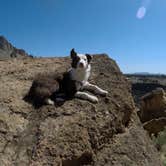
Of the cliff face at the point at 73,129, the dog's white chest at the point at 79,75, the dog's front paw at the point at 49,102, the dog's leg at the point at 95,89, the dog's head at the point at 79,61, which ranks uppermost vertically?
the dog's head at the point at 79,61

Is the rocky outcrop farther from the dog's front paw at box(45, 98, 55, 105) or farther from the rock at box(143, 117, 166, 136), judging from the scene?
the dog's front paw at box(45, 98, 55, 105)

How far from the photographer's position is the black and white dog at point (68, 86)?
23.5ft

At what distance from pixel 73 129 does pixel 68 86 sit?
146 centimetres

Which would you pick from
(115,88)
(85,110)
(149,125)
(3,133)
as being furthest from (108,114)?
(149,125)

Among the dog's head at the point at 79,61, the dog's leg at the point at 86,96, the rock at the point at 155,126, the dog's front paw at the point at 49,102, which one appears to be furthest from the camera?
the rock at the point at 155,126

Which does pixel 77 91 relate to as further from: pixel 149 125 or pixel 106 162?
pixel 149 125

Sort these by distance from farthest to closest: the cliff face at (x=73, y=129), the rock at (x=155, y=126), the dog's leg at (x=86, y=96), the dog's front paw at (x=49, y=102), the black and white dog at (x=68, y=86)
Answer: the rock at (x=155, y=126)
the dog's leg at (x=86, y=96)
the black and white dog at (x=68, y=86)
the dog's front paw at (x=49, y=102)
the cliff face at (x=73, y=129)

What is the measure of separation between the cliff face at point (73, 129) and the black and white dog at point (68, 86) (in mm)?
228

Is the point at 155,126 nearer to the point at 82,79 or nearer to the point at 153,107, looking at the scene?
the point at 153,107

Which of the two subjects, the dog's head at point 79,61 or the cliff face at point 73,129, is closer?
the cliff face at point 73,129

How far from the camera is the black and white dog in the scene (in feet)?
23.5

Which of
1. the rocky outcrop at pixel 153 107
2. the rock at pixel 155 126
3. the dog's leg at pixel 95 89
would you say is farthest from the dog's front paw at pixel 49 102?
the rocky outcrop at pixel 153 107

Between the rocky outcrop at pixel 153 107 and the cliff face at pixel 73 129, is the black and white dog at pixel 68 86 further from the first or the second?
the rocky outcrop at pixel 153 107

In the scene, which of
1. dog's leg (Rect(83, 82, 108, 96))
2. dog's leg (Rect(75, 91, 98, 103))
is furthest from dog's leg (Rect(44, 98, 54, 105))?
dog's leg (Rect(83, 82, 108, 96))
